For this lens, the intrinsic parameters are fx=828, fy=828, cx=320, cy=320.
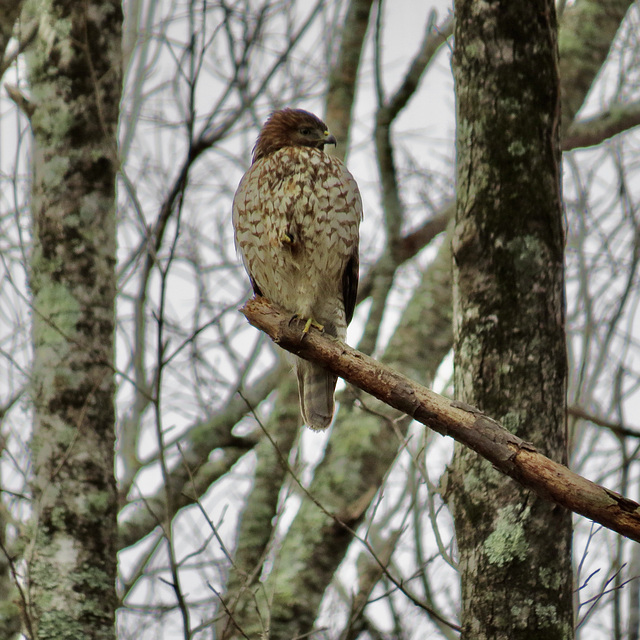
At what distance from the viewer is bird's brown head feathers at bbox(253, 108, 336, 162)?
14.9 ft

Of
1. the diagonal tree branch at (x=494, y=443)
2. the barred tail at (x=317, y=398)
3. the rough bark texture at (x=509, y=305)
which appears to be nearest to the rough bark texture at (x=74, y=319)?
the barred tail at (x=317, y=398)

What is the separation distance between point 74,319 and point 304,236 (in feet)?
3.82

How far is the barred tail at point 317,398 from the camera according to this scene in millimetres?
4320

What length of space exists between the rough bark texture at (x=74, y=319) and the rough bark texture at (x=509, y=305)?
1610 mm

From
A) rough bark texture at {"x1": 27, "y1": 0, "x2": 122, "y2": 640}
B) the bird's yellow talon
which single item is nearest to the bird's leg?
the bird's yellow talon

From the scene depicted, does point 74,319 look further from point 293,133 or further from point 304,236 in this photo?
point 293,133

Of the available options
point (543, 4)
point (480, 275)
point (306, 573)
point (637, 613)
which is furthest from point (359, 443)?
point (543, 4)

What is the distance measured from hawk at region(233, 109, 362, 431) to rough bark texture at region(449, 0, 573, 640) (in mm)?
937

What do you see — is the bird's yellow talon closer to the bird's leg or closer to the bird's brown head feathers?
the bird's leg

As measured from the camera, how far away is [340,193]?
409 centimetres

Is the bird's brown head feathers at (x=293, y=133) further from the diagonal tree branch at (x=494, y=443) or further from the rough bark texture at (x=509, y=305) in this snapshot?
the diagonal tree branch at (x=494, y=443)

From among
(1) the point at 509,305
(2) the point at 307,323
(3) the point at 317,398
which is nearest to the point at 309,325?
(2) the point at 307,323

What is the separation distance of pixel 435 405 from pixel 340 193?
173cm

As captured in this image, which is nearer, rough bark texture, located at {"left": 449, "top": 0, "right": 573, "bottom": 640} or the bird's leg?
rough bark texture, located at {"left": 449, "top": 0, "right": 573, "bottom": 640}
